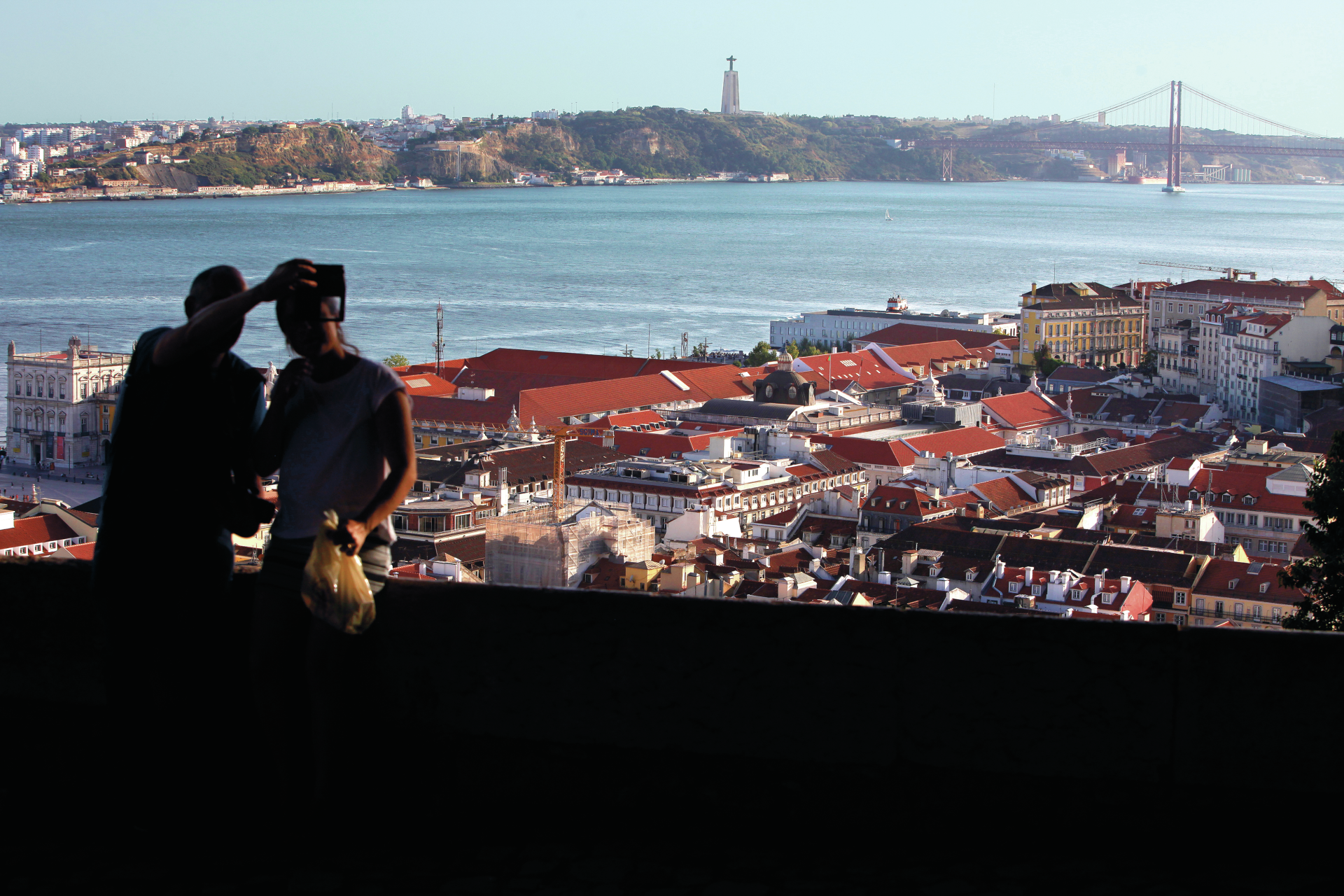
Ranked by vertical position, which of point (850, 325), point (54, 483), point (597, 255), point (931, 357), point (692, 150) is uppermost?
point (692, 150)

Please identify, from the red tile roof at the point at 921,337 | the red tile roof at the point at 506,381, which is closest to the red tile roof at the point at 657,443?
the red tile roof at the point at 506,381

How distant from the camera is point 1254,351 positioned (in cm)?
3784

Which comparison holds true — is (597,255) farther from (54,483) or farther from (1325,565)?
(1325,565)

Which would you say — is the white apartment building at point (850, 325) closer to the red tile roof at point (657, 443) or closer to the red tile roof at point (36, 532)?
the red tile roof at point (657, 443)

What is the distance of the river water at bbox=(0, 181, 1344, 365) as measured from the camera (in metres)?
52.0

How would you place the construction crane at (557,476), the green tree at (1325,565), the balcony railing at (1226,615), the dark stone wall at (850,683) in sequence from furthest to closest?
the construction crane at (557,476) < the balcony railing at (1226,615) < the green tree at (1325,565) < the dark stone wall at (850,683)

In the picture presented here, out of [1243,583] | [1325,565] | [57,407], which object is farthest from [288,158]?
[1325,565]

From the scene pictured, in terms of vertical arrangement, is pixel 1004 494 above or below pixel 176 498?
below

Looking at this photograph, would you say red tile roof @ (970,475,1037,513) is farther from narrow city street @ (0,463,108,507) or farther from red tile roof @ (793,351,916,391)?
narrow city street @ (0,463,108,507)

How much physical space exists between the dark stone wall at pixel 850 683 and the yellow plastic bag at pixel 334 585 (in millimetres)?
201

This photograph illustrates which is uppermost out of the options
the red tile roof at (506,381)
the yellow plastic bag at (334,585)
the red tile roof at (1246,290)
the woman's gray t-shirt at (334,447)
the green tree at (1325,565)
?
the woman's gray t-shirt at (334,447)

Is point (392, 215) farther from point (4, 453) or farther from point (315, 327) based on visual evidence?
point (315, 327)

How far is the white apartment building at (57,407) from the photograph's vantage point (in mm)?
33719

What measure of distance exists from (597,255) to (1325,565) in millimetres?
72482
